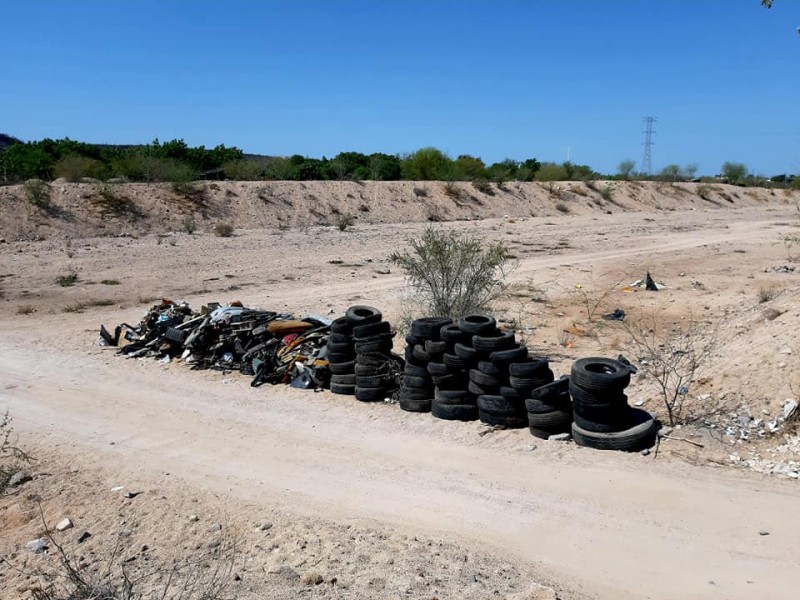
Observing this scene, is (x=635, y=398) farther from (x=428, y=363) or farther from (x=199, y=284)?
(x=199, y=284)

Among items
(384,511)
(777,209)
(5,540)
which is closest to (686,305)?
(384,511)

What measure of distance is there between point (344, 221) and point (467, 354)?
2557 centimetres

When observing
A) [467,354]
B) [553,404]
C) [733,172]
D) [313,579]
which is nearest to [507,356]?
[467,354]

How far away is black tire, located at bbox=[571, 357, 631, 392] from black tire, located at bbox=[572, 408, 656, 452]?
445 millimetres

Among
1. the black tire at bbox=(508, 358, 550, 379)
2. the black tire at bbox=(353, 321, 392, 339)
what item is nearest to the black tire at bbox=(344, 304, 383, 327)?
the black tire at bbox=(353, 321, 392, 339)

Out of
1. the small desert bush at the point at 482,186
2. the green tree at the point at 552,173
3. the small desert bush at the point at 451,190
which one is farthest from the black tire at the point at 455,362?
the green tree at the point at 552,173

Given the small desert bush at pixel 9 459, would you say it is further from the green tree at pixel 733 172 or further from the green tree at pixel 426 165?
the green tree at pixel 733 172

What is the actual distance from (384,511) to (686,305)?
11.2 m

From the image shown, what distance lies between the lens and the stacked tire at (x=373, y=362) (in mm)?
9008

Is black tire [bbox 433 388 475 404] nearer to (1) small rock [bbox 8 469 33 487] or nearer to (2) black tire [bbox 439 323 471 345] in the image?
(2) black tire [bbox 439 323 471 345]

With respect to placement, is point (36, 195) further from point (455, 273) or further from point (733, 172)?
point (733, 172)

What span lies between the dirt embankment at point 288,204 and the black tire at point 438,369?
75.2 feet

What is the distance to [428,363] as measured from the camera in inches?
337

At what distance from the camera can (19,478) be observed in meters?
6.66
